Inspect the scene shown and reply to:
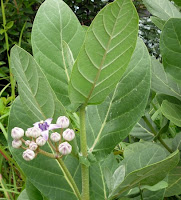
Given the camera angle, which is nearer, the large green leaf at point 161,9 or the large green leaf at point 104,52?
the large green leaf at point 104,52

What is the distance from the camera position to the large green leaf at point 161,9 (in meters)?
0.86

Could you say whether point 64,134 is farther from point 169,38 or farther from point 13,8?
point 13,8

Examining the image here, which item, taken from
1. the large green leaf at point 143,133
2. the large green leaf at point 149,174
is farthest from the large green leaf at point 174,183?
the large green leaf at point 149,174

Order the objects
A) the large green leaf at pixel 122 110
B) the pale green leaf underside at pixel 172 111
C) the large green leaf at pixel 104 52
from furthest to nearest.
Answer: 1. the pale green leaf underside at pixel 172 111
2. the large green leaf at pixel 122 110
3. the large green leaf at pixel 104 52

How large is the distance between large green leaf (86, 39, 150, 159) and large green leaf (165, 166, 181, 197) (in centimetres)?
25

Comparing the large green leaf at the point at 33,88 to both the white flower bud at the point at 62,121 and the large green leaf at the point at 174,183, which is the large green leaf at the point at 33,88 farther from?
the large green leaf at the point at 174,183

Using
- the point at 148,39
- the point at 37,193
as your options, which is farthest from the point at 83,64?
the point at 148,39

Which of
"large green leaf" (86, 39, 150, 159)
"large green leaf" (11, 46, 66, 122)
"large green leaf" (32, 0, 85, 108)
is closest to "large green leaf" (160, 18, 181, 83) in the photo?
"large green leaf" (86, 39, 150, 159)

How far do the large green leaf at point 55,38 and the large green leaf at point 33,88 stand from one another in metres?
0.09

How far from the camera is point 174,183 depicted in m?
0.78

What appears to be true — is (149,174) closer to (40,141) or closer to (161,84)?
(40,141)

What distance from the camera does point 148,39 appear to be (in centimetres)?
465

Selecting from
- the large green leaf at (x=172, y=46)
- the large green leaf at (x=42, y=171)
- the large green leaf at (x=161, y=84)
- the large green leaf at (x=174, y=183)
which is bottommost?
the large green leaf at (x=174, y=183)

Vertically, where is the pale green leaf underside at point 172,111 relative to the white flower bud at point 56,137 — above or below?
below
